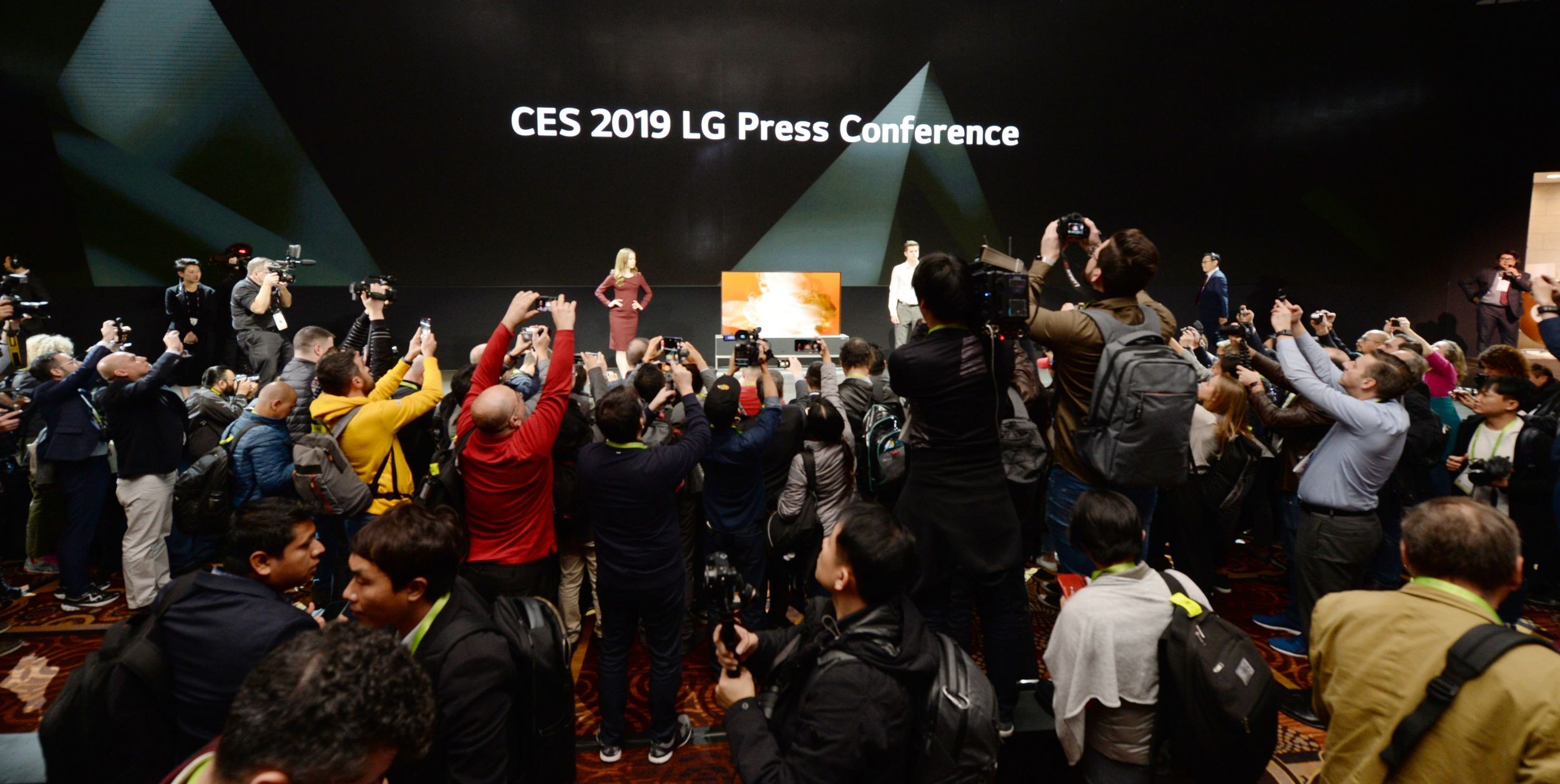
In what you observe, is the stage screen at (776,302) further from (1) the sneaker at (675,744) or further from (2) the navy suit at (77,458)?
(1) the sneaker at (675,744)

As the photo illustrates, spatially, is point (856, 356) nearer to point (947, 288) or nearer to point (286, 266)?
point (947, 288)

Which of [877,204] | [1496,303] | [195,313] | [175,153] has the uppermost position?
[175,153]

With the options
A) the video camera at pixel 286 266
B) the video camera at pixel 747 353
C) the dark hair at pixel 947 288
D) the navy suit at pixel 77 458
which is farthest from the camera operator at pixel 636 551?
the video camera at pixel 286 266

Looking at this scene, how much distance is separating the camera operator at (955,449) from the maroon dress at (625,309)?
6221 millimetres

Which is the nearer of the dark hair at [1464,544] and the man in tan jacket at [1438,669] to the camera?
the man in tan jacket at [1438,669]

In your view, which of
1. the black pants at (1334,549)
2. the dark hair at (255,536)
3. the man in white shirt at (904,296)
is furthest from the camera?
the man in white shirt at (904,296)

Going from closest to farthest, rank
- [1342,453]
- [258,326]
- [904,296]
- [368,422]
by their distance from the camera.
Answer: [1342,453] → [368,422] → [258,326] → [904,296]

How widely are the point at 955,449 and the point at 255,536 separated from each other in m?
1.81

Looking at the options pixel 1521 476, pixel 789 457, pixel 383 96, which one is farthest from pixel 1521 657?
pixel 383 96

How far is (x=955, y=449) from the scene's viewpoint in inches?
86.9

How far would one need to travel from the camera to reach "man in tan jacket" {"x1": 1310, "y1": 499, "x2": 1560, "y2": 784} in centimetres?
132

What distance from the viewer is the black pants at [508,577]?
2740 millimetres

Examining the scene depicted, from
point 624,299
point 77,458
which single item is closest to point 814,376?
point 77,458

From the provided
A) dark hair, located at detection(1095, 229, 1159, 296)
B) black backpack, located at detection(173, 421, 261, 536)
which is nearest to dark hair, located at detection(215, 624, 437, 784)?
dark hair, located at detection(1095, 229, 1159, 296)
